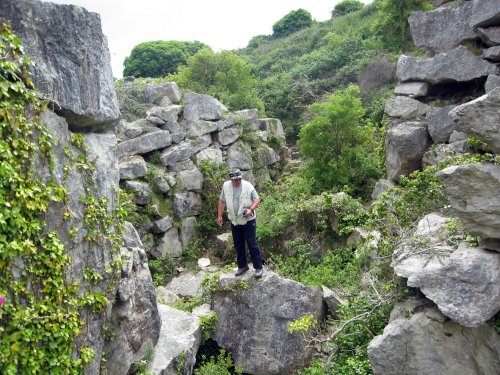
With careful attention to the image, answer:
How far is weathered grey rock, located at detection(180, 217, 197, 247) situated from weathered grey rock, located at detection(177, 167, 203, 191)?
0.96m

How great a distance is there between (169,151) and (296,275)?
6228 mm

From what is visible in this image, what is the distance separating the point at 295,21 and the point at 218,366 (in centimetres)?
3946

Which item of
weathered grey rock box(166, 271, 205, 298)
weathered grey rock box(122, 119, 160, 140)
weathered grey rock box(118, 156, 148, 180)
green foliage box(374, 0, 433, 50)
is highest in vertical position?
green foliage box(374, 0, 433, 50)

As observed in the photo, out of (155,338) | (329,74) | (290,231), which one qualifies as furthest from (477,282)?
(329,74)

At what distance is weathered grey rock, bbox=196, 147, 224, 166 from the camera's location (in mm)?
13945

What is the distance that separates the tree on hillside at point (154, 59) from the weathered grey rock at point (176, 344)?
95.4 ft

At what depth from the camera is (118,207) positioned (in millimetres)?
6055

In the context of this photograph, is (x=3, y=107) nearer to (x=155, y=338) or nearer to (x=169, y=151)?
(x=155, y=338)

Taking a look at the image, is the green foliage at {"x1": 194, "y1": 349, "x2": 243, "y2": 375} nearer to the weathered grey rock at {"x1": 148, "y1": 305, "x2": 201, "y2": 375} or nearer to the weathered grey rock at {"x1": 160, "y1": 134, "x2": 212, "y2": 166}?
the weathered grey rock at {"x1": 148, "y1": 305, "x2": 201, "y2": 375}

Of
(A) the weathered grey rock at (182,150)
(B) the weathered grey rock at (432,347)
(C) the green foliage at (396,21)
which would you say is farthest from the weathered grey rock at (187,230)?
(C) the green foliage at (396,21)

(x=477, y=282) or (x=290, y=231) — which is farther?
(x=290, y=231)

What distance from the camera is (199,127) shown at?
46.9 feet

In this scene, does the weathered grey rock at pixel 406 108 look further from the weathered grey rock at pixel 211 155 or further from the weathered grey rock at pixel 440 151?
the weathered grey rock at pixel 211 155

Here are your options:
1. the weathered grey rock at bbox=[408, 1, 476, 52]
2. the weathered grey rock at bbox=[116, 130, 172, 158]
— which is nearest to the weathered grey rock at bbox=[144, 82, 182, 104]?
the weathered grey rock at bbox=[116, 130, 172, 158]
